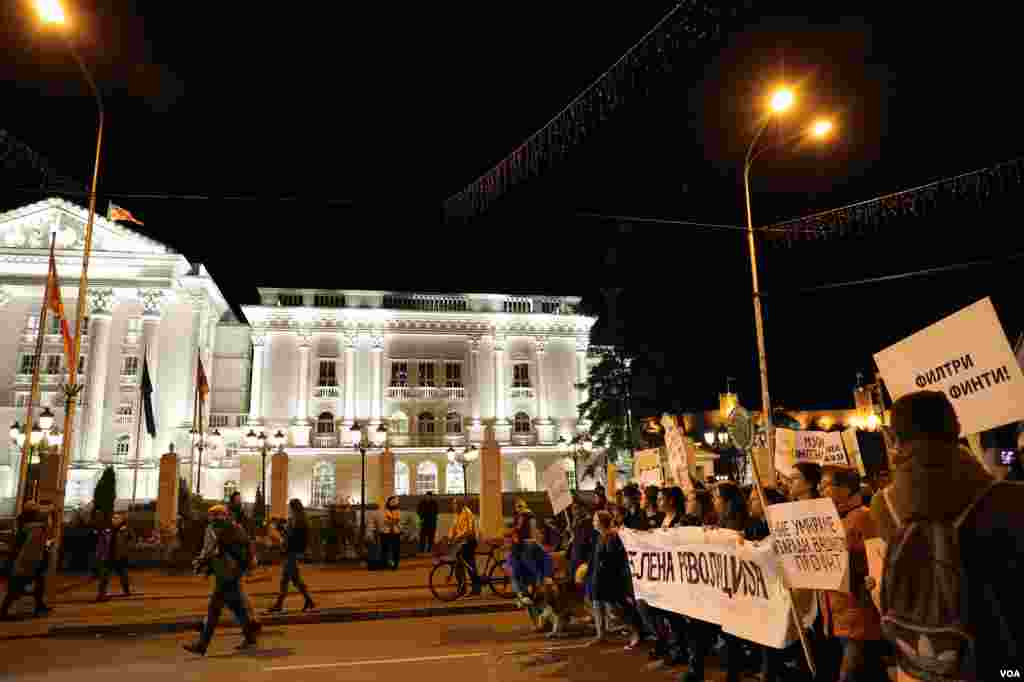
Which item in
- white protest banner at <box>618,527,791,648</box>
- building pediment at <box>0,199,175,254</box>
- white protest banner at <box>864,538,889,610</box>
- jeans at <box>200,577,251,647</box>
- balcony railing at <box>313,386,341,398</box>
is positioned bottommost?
jeans at <box>200,577,251,647</box>

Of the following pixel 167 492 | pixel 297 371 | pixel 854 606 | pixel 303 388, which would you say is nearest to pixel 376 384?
pixel 303 388

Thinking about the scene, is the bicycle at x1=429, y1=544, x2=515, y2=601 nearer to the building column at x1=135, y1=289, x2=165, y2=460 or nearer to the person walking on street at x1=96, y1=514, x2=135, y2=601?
the person walking on street at x1=96, y1=514, x2=135, y2=601

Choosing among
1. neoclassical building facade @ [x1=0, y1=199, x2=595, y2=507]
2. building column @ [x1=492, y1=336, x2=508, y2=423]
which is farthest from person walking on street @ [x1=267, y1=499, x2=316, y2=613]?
building column @ [x1=492, y1=336, x2=508, y2=423]

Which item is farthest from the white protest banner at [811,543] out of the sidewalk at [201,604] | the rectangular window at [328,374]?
the rectangular window at [328,374]

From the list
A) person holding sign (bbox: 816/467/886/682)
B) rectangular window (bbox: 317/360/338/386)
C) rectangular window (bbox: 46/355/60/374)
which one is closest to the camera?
person holding sign (bbox: 816/467/886/682)

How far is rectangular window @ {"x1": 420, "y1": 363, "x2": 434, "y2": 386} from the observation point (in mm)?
43531

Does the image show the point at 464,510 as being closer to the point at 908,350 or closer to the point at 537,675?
the point at 537,675

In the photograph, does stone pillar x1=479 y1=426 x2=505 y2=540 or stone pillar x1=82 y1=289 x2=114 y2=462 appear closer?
stone pillar x1=479 y1=426 x2=505 y2=540

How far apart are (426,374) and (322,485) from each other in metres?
9.04

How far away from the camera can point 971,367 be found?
14.3ft

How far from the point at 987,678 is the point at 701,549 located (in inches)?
170

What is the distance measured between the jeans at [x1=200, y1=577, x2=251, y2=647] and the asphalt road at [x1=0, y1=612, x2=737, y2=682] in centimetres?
26

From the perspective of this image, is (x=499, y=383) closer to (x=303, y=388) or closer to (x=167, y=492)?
(x=303, y=388)

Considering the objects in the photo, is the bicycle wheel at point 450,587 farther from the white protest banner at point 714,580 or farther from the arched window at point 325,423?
the arched window at point 325,423
